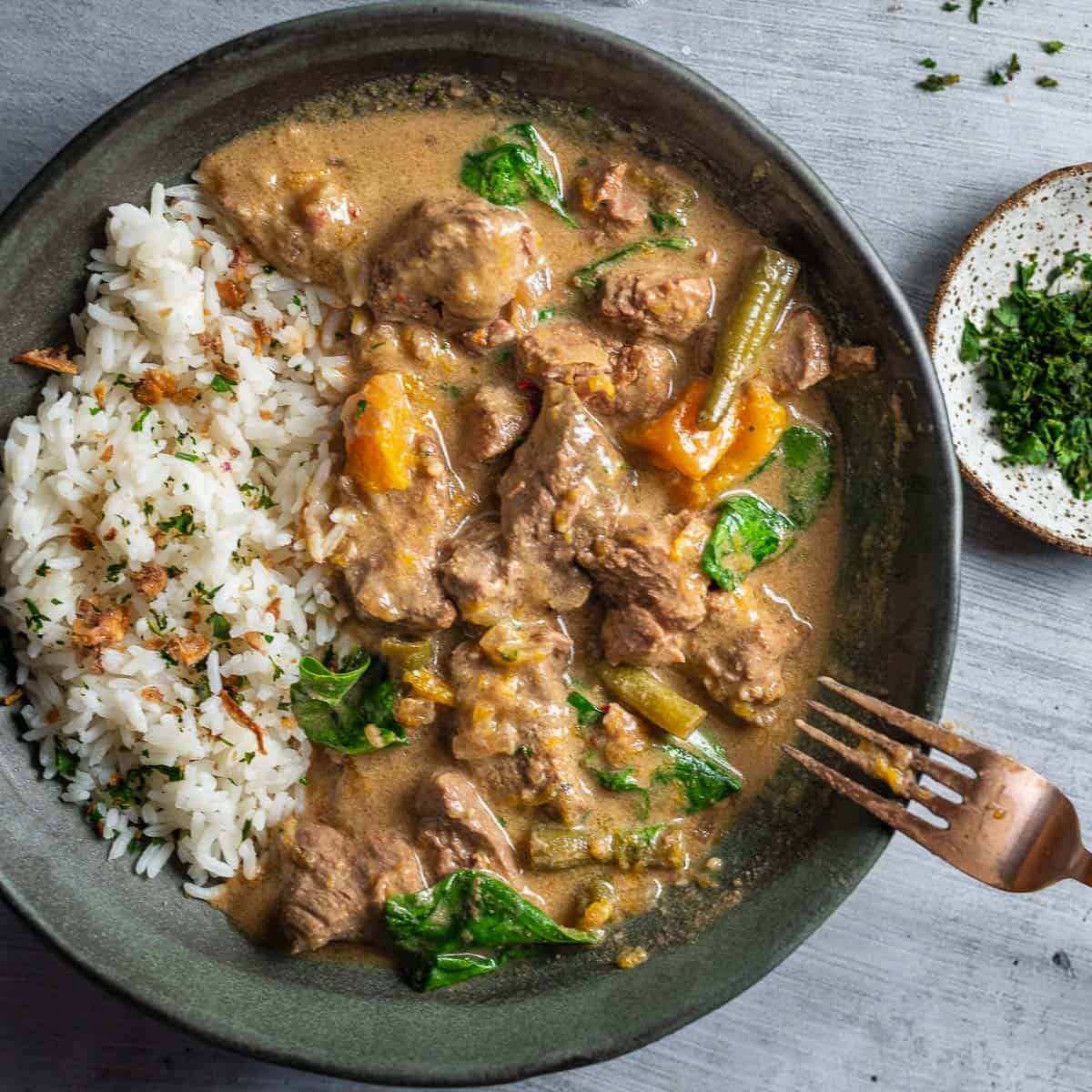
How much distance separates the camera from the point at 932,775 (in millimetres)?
3256

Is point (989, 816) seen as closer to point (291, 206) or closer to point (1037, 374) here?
point (1037, 374)

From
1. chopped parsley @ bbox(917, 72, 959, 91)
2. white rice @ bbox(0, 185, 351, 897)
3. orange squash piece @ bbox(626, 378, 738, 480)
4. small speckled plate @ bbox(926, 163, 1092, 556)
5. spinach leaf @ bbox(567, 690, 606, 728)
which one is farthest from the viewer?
chopped parsley @ bbox(917, 72, 959, 91)

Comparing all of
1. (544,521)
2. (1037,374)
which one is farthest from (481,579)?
(1037,374)

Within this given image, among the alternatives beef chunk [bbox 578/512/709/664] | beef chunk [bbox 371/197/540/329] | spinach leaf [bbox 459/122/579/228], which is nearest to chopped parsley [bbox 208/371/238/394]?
beef chunk [bbox 371/197/540/329]

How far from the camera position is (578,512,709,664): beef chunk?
329cm

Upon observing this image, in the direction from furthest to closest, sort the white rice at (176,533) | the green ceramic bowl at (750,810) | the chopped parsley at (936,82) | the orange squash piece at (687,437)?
the chopped parsley at (936,82), the orange squash piece at (687,437), the white rice at (176,533), the green ceramic bowl at (750,810)

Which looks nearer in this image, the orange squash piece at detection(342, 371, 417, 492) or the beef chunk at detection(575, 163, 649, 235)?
the orange squash piece at detection(342, 371, 417, 492)

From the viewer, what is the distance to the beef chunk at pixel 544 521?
10.8 feet

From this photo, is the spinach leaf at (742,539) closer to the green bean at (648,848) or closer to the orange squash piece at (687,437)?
the orange squash piece at (687,437)

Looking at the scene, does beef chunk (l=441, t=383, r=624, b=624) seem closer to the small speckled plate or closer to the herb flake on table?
the small speckled plate

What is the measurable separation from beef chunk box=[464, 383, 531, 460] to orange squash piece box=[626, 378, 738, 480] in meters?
0.40

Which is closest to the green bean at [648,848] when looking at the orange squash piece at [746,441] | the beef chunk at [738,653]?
the beef chunk at [738,653]

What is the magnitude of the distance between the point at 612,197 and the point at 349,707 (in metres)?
1.92

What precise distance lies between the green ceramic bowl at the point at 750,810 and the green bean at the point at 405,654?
1076 mm
